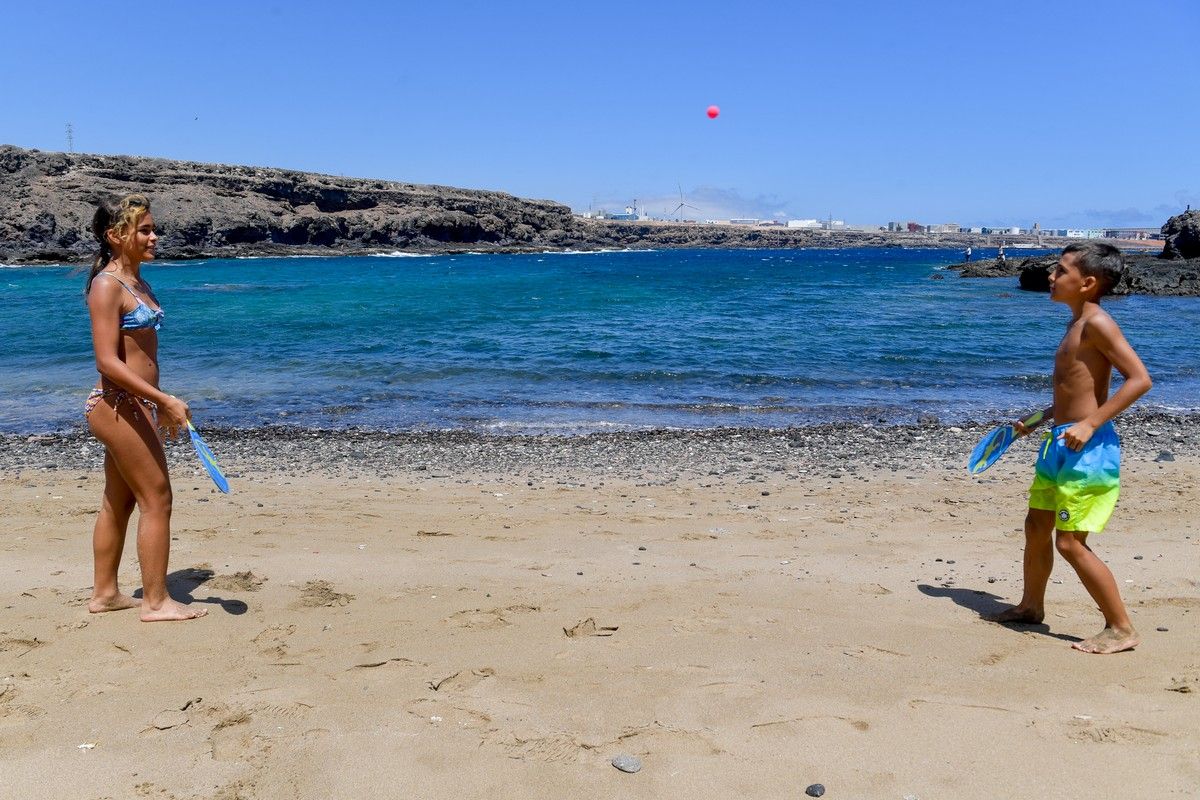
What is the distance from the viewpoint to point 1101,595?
4.19 m

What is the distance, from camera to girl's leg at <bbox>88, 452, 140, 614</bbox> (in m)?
4.46

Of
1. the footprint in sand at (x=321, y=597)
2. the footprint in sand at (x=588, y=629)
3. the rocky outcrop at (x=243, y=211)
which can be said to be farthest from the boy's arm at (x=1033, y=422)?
the rocky outcrop at (x=243, y=211)

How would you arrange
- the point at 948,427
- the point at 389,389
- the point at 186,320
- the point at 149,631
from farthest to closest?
the point at 186,320 < the point at 389,389 < the point at 948,427 < the point at 149,631

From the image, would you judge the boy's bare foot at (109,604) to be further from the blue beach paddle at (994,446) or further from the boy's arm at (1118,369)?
the boy's arm at (1118,369)

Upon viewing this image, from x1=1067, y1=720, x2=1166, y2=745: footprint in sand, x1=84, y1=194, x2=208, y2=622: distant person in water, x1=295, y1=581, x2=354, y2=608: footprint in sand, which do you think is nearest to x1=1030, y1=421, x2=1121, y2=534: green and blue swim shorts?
x1=1067, y1=720, x2=1166, y2=745: footprint in sand

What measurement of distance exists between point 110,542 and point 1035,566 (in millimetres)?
4659

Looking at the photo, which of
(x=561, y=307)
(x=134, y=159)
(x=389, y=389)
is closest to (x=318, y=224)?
(x=134, y=159)

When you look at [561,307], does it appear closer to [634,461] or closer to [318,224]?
[634,461]

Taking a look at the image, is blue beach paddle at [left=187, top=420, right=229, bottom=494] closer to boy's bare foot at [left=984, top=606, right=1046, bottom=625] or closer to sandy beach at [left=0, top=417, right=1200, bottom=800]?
sandy beach at [left=0, top=417, right=1200, bottom=800]

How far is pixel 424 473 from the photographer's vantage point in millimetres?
9320

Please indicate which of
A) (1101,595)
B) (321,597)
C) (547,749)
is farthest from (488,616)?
(1101,595)

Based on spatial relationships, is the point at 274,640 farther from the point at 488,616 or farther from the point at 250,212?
the point at 250,212

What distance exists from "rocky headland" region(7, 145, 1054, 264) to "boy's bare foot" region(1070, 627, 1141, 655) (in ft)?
287

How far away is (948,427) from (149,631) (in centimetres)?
1027
